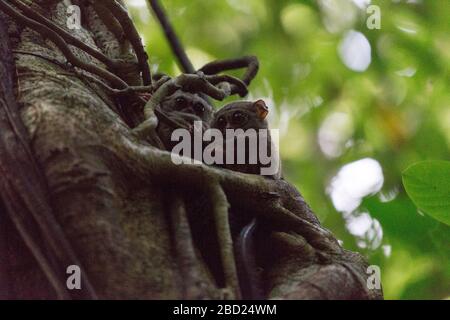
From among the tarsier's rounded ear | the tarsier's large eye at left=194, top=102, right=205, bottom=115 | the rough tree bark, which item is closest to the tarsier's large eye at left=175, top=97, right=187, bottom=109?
the tarsier's large eye at left=194, top=102, right=205, bottom=115

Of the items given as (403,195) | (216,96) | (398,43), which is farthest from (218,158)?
(398,43)

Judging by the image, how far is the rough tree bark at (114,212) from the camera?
6.67 ft

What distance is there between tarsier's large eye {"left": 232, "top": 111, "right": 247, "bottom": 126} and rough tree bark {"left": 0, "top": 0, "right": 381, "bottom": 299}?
1.53 metres

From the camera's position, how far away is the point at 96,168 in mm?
2182

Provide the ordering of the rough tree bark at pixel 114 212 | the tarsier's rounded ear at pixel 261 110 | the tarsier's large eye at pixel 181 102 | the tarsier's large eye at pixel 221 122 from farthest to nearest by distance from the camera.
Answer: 1. the tarsier's rounded ear at pixel 261 110
2. the tarsier's large eye at pixel 221 122
3. the tarsier's large eye at pixel 181 102
4. the rough tree bark at pixel 114 212

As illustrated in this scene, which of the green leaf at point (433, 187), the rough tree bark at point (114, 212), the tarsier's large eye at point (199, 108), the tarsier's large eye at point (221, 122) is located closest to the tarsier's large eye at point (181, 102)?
the tarsier's large eye at point (199, 108)

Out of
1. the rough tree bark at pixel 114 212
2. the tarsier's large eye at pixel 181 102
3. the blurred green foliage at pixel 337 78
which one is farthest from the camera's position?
the blurred green foliage at pixel 337 78

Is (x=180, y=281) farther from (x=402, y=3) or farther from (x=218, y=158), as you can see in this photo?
(x=402, y=3)

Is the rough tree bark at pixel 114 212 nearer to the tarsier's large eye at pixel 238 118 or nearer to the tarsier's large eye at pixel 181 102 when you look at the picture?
the tarsier's large eye at pixel 181 102

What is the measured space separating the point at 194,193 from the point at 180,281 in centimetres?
45

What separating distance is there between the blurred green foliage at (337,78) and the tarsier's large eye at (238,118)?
4.08 feet

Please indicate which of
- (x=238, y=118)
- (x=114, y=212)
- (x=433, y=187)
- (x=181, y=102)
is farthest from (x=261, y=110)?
(x=114, y=212)

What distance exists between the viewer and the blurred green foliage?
5379 millimetres

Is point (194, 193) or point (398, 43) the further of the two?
point (398, 43)
